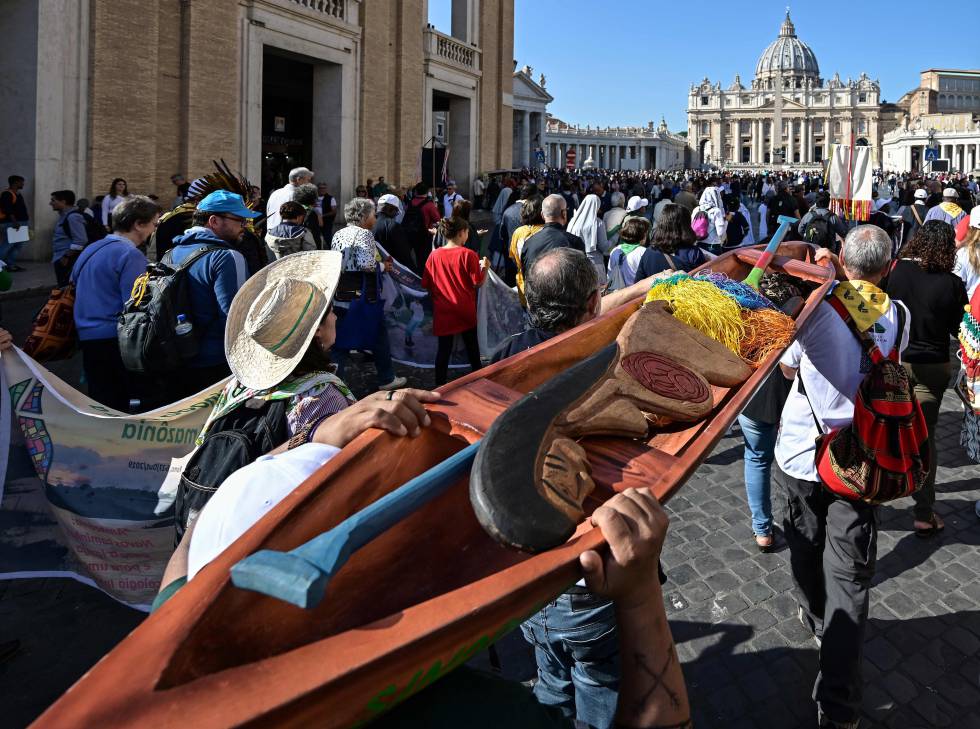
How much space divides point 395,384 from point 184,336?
3481 mm

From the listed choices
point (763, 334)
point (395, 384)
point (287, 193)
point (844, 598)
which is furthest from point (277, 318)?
point (287, 193)

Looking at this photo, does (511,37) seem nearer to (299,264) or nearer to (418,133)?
(418,133)

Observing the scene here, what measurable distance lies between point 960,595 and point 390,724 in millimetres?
4031

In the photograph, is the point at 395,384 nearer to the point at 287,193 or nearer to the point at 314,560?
the point at 287,193

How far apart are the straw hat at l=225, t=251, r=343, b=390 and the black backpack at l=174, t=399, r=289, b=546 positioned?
110 millimetres

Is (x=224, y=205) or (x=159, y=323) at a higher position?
(x=224, y=205)

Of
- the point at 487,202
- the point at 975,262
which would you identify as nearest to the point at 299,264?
the point at 975,262

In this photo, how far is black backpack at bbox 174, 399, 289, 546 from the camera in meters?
2.39

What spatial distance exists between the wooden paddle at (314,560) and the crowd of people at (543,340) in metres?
0.37

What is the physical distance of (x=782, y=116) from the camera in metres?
135

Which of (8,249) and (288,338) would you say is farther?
(8,249)

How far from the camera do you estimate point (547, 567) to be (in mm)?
1317

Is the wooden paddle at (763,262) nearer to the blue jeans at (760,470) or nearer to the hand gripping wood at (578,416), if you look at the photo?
the hand gripping wood at (578,416)

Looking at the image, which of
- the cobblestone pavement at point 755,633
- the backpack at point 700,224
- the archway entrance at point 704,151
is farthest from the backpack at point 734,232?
the archway entrance at point 704,151
